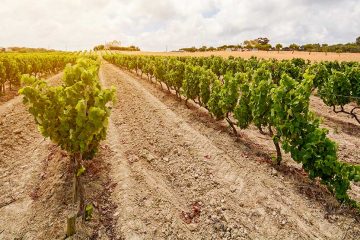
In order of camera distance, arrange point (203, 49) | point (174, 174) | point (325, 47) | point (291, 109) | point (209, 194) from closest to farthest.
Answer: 1. point (209, 194)
2. point (291, 109)
3. point (174, 174)
4. point (325, 47)
5. point (203, 49)

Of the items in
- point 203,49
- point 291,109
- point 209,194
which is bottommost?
point 209,194

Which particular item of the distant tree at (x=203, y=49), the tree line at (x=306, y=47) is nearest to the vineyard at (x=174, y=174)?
the tree line at (x=306, y=47)

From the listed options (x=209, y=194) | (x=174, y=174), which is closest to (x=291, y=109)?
(x=209, y=194)

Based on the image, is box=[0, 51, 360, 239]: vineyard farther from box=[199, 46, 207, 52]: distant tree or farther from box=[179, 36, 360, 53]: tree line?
box=[199, 46, 207, 52]: distant tree

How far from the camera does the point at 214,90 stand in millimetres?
14688

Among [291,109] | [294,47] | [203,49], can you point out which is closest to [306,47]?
[294,47]

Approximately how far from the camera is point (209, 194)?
8773 millimetres

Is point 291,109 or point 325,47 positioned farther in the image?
point 325,47

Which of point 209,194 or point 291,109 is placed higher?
point 291,109

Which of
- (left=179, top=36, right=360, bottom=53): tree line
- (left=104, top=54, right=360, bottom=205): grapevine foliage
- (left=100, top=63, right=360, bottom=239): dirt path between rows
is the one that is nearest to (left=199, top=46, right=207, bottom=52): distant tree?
(left=179, top=36, right=360, bottom=53): tree line

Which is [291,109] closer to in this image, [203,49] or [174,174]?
[174,174]

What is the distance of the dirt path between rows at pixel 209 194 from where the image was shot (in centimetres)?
741

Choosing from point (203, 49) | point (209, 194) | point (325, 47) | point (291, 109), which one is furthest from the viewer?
point (203, 49)

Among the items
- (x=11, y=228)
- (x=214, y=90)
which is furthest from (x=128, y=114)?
(x=11, y=228)
